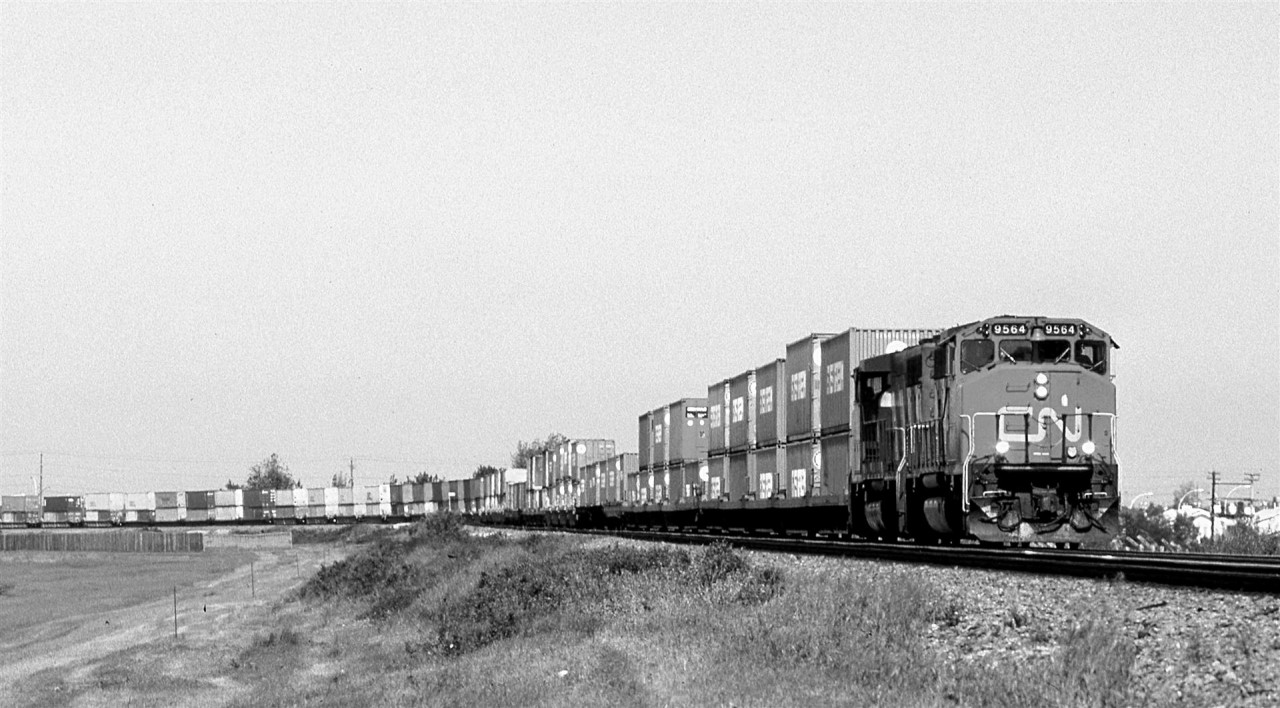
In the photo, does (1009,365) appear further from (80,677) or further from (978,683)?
(80,677)

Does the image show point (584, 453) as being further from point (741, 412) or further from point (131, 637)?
point (131, 637)

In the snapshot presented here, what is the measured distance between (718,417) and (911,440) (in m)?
15.8

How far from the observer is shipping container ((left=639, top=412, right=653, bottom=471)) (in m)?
48.9

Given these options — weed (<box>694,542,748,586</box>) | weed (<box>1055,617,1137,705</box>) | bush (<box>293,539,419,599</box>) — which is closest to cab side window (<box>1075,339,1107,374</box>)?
weed (<box>694,542,748,586</box>)

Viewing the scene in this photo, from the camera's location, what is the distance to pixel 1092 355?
884 inches

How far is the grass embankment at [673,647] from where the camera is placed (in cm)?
1018

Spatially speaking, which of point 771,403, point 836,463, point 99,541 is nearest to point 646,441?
point 771,403

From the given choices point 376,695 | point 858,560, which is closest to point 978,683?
point 376,695

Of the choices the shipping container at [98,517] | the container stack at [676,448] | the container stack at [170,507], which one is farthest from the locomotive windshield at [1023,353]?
the shipping container at [98,517]

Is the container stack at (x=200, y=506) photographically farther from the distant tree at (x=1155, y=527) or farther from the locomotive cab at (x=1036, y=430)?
the locomotive cab at (x=1036, y=430)

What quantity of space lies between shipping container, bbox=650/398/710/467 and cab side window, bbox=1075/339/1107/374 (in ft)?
64.7

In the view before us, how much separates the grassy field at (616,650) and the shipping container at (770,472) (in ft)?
18.5

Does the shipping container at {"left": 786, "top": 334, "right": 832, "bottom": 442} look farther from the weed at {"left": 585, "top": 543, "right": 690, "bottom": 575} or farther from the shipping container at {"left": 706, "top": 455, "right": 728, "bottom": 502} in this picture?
the weed at {"left": 585, "top": 543, "right": 690, "bottom": 575}

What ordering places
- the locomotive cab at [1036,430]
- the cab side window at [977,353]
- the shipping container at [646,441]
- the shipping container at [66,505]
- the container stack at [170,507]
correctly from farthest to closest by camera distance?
the shipping container at [66,505], the container stack at [170,507], the shipping container at [646,441], the cab side window at [977,353], the locomotive cab at [1036,430]
